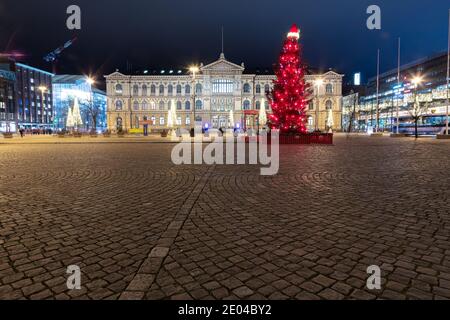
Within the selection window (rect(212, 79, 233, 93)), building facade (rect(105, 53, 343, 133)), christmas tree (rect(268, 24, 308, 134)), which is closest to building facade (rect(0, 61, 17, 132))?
building facade (rect(105, 53, 343, 133))

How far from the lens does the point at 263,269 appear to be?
12.1 ft

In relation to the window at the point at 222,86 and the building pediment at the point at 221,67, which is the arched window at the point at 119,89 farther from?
the window at the point at 222,86

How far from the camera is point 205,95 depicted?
Result: 97.2 meters

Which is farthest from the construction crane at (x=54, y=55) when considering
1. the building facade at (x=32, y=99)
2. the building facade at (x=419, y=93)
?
→ the building facade at (x=419, y=93)

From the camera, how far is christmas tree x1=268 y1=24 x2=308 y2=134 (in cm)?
2669

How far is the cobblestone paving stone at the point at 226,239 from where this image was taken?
3312 mm

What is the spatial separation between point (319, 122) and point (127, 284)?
101 metres

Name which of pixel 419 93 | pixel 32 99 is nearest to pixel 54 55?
pixel 32 99

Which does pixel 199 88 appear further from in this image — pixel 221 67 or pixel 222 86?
pixel 221 67

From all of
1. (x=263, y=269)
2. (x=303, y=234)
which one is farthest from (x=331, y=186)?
(x=263, y=269)

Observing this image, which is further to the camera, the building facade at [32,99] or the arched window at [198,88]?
the building facade at [32,99]

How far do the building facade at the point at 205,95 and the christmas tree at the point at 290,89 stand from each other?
2717 inches

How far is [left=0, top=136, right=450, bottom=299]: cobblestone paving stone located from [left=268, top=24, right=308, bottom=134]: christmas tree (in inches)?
739
